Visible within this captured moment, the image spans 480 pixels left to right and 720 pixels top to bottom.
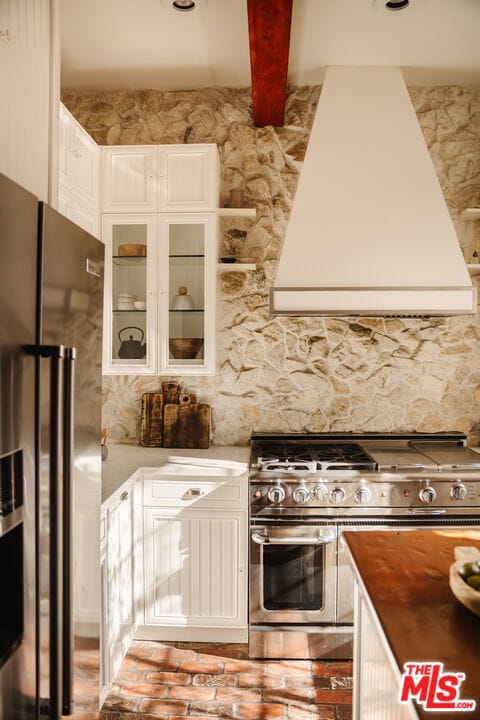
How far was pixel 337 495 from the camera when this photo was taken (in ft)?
9.18

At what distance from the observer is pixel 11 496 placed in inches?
42.1

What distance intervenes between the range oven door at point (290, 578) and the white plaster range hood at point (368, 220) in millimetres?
1198

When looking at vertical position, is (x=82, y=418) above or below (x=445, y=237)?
below

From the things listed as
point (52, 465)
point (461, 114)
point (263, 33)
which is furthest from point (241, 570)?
point (461, 114)

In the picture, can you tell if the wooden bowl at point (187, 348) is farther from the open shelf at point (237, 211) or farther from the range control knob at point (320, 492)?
the range control knob at point (320, 492)

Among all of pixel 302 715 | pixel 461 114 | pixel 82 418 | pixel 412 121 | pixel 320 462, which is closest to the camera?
pixel 82 418

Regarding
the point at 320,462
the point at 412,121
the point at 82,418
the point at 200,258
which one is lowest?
the point at 320,462

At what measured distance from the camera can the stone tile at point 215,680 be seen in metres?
2.60

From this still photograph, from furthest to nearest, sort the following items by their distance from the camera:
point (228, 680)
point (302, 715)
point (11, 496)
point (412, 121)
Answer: point (412, 121) < point (228, 680) < point (302, 715) < point (11, 496)

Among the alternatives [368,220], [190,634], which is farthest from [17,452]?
[368,220]

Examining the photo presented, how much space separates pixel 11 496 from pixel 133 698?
1.91 meters

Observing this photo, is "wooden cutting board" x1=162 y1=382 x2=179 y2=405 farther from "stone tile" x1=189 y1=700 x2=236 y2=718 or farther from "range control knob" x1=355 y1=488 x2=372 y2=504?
"stone tile" x1=189 y1=700 x2=236 y2=718

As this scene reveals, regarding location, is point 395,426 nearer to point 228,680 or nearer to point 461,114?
point 228,680

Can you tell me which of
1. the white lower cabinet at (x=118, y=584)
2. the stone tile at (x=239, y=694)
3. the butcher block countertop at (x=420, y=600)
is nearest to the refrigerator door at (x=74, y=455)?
the butcher block countertop at (x=420, y=600)
